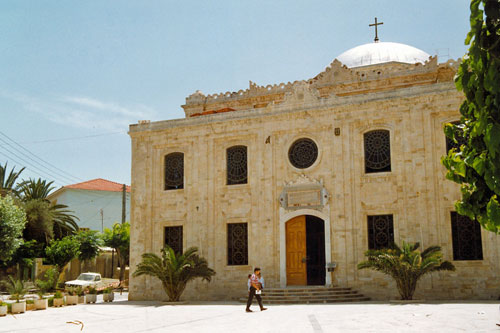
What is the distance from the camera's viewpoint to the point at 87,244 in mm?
36406

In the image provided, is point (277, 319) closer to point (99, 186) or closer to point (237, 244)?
point (237, 244)

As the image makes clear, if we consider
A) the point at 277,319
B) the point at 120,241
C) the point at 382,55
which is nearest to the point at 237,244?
the point at 277,319

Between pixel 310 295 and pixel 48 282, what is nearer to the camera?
pixel 310 295

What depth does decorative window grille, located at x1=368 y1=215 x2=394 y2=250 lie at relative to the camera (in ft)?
66.0

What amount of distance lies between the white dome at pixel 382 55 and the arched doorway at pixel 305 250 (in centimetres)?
1051

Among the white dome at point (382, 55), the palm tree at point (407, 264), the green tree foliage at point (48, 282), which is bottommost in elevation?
the green tree foliage at point (48, 282)

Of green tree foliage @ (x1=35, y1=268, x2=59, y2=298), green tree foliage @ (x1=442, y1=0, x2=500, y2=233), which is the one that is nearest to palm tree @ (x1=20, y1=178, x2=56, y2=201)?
green tree foliage @ (x1=35, y1=268, x2=59, y2=298)

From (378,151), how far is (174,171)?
28.1 feet

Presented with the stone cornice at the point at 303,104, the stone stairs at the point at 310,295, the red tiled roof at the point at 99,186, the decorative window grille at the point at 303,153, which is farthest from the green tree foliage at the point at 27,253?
the decorative window grille at the point at 303,153

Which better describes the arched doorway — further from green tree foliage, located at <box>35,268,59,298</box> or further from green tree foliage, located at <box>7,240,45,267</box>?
green tree foliage, located at <box>7,240,45,267</box>

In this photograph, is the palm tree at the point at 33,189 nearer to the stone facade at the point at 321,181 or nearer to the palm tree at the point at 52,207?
the palm tree at the point at 52,207

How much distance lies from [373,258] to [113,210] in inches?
1598

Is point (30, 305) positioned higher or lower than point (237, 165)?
lower

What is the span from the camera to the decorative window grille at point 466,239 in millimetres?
18797
